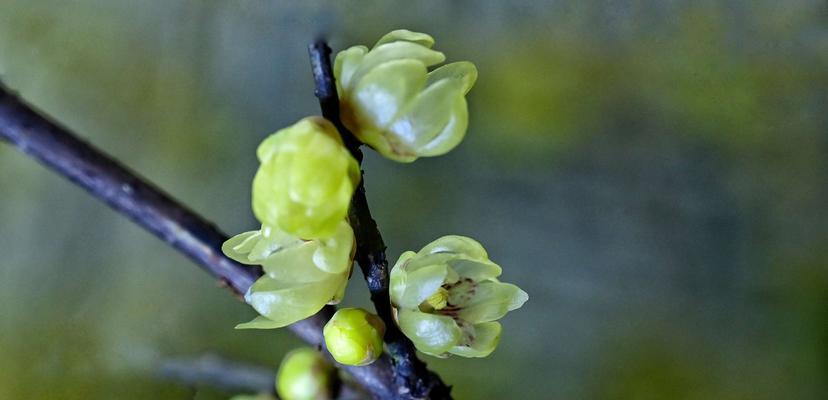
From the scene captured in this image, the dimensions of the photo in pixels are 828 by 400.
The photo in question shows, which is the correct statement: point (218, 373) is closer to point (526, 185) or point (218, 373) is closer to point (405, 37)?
point (526, 185)

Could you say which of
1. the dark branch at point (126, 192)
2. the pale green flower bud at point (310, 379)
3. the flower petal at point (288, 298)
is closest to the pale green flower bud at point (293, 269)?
the flower petal at point (288, 298)

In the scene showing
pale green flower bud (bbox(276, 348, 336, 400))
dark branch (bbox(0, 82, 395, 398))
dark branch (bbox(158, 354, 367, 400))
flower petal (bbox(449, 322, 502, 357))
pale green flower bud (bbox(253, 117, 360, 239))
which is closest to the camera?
pale green flower bud (bbox(253, 117, 360, 239))

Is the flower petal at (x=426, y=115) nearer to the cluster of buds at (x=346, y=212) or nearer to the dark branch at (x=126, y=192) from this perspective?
the cluster of buds at (x=346, y=212)

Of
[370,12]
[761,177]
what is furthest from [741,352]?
[370,12]

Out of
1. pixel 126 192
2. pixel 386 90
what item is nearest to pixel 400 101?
pixel 386 90

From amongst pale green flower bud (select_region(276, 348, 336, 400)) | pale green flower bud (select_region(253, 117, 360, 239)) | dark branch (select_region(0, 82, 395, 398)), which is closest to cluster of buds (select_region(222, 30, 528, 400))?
pale green flower bud (select_region(253, 117, 360, 239))

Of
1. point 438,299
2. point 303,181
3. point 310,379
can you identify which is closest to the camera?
point 303,181

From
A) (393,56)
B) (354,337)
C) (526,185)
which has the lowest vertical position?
(354,337)

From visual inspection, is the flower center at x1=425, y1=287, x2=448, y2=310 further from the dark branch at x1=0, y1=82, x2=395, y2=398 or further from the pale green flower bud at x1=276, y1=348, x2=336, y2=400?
the pale green flower bud at x1=276, y1=348, x2=336, y2=400
